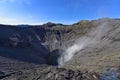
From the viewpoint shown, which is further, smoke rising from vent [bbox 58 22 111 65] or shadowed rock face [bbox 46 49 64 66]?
smoke rising from vent [bbox 58 22 111 65]

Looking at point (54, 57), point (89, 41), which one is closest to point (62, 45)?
point (89, 41)

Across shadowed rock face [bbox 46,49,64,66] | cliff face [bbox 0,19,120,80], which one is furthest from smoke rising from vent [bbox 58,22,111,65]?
shadowed rock face [bbox 46,49,64,66]

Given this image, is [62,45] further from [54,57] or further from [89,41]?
[54,57]

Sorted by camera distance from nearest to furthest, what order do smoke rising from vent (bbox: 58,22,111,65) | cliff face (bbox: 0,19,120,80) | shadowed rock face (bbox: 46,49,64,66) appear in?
cliff face (bbox: 0,19,120,80) → shadowed rock face (bbox: 46,49,64,66) → smoke rising from vent (bbox: 58,22,111,65)

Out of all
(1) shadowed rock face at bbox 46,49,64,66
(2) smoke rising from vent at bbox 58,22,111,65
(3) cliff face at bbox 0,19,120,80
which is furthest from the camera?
(2) smoke rising from vent at bbox 58,22,111,65

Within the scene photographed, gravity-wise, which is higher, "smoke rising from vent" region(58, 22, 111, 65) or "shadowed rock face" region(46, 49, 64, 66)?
"smoke rising from vent" region(58, 22, 111, 65)

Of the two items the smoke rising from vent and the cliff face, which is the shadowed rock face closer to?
the cliff face

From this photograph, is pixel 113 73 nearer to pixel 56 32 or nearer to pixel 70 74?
pixel 70 74

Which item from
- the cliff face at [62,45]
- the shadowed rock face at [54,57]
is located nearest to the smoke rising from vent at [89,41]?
the cliff face at [62,45]
